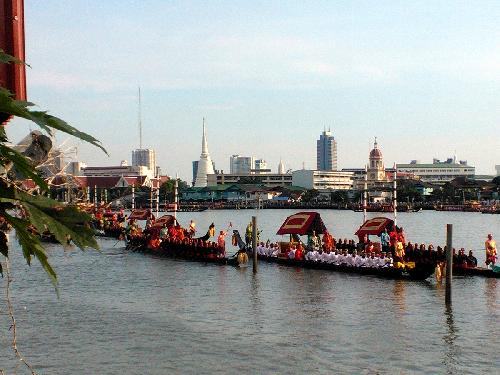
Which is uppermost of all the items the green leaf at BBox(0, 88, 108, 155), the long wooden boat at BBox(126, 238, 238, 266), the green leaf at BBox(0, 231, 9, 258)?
the green leaf at BBox(0, 88, 108, 155)

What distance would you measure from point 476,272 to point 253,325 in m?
16.1

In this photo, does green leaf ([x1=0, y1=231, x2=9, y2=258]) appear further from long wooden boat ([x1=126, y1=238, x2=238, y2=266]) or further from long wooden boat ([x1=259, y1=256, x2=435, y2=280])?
long wooden boat ([x1=126, y1=238, x2=238, y2=266])

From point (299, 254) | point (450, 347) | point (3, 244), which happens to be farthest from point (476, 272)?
point (3, 244)

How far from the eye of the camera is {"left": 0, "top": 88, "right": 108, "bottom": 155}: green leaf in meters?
2.77

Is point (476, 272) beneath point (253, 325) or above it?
above

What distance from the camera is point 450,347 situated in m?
22.0

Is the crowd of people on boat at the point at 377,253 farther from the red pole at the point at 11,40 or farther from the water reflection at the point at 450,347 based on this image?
the red pole at the point at 11,40

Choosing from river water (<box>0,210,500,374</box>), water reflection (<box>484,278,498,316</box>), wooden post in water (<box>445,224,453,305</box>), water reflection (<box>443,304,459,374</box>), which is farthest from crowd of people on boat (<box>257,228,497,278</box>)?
water reflection (<box>443,304,459,374</box>)

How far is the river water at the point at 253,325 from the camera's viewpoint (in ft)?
66.1

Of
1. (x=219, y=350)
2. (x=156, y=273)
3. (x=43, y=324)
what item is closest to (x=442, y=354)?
(x=219, y=350)

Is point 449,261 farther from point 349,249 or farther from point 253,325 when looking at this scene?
point 349,249

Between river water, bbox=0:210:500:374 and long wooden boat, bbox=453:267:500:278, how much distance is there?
586 mm

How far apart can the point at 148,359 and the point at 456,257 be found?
72.9 ft

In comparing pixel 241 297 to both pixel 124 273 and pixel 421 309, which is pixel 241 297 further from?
pixel 124 273
